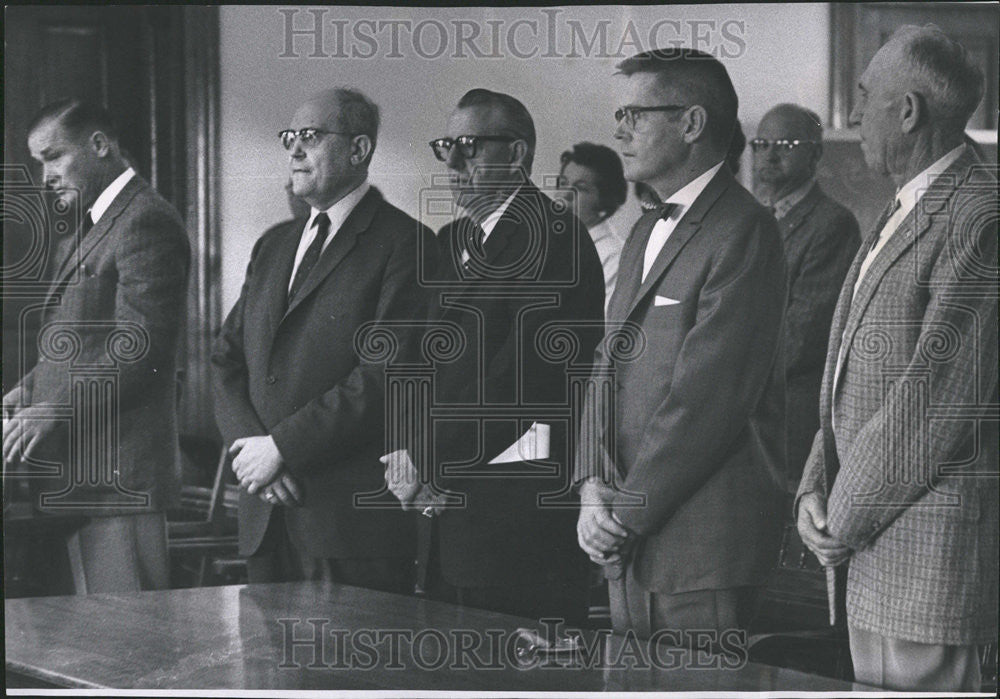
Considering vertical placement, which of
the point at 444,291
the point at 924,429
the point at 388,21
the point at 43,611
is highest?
the point at 388,21

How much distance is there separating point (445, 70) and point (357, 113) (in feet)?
0.93

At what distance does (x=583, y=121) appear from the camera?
4293 millimetres

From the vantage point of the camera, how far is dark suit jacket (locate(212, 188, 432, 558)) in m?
4.39

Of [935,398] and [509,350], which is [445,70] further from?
[935,398]

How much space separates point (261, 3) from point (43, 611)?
1.89 metres

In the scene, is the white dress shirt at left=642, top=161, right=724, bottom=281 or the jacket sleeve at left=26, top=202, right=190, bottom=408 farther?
the jacket sleeve at left=26, top=202, right=190, bottom=408

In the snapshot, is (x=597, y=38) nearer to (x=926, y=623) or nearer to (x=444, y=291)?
(x=444, y=291)

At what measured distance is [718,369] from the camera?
4172mm

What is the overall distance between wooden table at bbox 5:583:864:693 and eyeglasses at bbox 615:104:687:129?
4.78ft

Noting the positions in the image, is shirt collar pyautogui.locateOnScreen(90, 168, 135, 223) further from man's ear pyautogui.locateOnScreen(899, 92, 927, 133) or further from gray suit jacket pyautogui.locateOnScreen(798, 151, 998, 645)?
man's ear pyautogui.locateOnScreen(899, 92, 927, 133)

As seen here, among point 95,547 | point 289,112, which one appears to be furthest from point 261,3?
point 95,547

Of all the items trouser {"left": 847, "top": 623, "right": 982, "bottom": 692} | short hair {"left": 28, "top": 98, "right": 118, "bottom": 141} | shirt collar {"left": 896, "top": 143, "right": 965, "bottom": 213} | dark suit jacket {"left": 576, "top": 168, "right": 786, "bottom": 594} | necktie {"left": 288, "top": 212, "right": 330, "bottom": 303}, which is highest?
short hair {"left": 28, "top": 98, "right": 118, "bottom": 141}

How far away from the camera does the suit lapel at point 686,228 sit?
166 inches

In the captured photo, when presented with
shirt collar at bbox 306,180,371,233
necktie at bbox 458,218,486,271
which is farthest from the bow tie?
shirt collar at bbox 306,180,371,233
